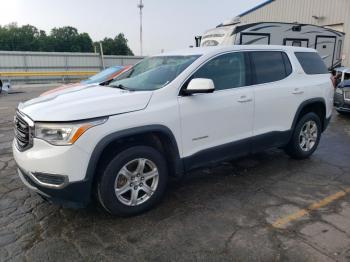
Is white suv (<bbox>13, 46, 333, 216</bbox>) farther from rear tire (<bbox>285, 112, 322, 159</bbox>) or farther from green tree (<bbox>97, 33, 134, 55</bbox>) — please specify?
green tree (<bbox>97, 33, 134, 55</bbox>)

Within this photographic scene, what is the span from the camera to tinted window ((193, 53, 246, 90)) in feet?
12.9

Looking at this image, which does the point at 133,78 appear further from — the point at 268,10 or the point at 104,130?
the point at 268,10

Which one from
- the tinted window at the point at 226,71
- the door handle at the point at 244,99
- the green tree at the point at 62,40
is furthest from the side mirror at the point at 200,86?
the green tree at the point at 62,40

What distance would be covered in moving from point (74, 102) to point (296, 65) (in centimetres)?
339

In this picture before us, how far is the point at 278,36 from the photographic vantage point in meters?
12.8

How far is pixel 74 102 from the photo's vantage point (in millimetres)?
3248

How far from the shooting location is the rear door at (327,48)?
14.2 metres

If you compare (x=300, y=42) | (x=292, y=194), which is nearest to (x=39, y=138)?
(x=292, y=194)

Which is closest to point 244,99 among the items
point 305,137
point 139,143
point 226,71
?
point 226,71

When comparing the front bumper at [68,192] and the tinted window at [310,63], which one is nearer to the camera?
the front bumper at [68,192]

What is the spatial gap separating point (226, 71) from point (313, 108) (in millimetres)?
2120

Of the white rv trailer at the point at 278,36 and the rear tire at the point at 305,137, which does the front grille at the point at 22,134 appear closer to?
the rear tire at the point at 305,137

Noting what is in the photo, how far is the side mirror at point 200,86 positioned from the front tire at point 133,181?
0.78 m

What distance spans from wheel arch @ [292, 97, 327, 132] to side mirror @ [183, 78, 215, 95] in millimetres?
2037
